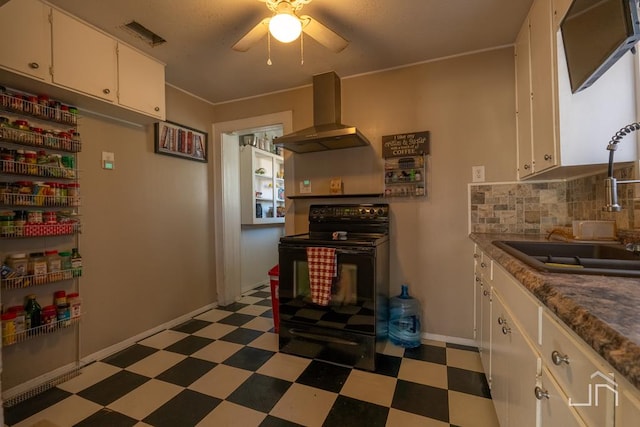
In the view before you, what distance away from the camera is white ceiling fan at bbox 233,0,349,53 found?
4.50 feet

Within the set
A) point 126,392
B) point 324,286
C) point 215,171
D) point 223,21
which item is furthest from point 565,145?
point 215,171

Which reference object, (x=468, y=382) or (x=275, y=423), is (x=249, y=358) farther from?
(x=468, y=382)

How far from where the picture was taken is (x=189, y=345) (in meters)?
2.22

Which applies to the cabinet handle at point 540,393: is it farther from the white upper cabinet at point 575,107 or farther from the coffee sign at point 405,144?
the coffee sign at point 405,144

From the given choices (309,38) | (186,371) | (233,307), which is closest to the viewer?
(186,371)

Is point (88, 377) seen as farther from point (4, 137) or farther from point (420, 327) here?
point (420, 327)

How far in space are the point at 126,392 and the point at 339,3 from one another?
2.61 m

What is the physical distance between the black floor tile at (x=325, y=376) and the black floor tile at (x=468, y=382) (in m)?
0.64

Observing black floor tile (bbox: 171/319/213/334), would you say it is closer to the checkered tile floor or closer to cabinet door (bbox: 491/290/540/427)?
the checkered tile floor

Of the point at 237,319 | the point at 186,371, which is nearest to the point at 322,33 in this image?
the point at 186,371

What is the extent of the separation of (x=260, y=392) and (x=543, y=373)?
1438 millimetres

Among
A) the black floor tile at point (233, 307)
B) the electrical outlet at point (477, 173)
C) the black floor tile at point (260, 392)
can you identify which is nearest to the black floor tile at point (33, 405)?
the black floor tile at point (260, 392)

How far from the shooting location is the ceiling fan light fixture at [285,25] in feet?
4.44

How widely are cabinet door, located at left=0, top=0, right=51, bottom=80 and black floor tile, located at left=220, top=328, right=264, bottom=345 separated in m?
2.12
